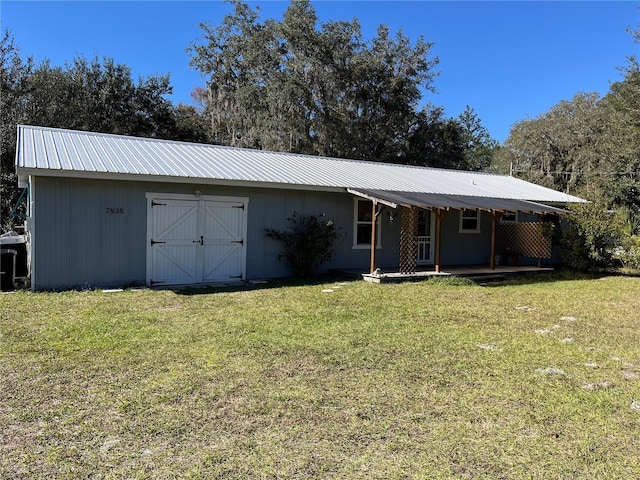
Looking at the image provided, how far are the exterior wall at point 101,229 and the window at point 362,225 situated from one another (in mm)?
2234

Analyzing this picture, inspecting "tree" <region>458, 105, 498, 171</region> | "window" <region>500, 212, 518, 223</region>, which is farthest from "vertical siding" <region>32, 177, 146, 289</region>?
"tree" <region>458, 105, 498, 171</region>

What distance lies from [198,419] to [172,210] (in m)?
6.78

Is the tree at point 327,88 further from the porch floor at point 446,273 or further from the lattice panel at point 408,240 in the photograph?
the lattice panel at point 408,240

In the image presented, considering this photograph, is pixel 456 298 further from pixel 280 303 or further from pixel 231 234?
pixel 231 234

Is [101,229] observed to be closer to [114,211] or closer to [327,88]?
[114,211]

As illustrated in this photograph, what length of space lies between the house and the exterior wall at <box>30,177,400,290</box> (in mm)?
18

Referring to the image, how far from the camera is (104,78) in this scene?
861 inches

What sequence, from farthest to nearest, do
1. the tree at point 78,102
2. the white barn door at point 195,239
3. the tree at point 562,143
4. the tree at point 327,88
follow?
1. the tree at point 562,143
2. the tree at point 327,88
3. the tree at point 78,102
4. the white barn door at point 195,239

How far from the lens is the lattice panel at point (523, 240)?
1351 centimetres

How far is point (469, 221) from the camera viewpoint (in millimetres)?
14461

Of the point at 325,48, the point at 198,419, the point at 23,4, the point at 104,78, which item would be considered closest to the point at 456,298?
the point at 198,419

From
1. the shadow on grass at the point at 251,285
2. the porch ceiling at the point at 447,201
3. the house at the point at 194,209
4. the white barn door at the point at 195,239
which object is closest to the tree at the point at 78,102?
the house at the point at 194,209

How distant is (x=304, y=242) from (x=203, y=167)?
9.21 feet

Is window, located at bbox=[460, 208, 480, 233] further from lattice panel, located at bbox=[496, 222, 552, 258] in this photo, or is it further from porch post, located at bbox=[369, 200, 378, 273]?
porch post, located at bbox=[369, 200, 378, 273]
